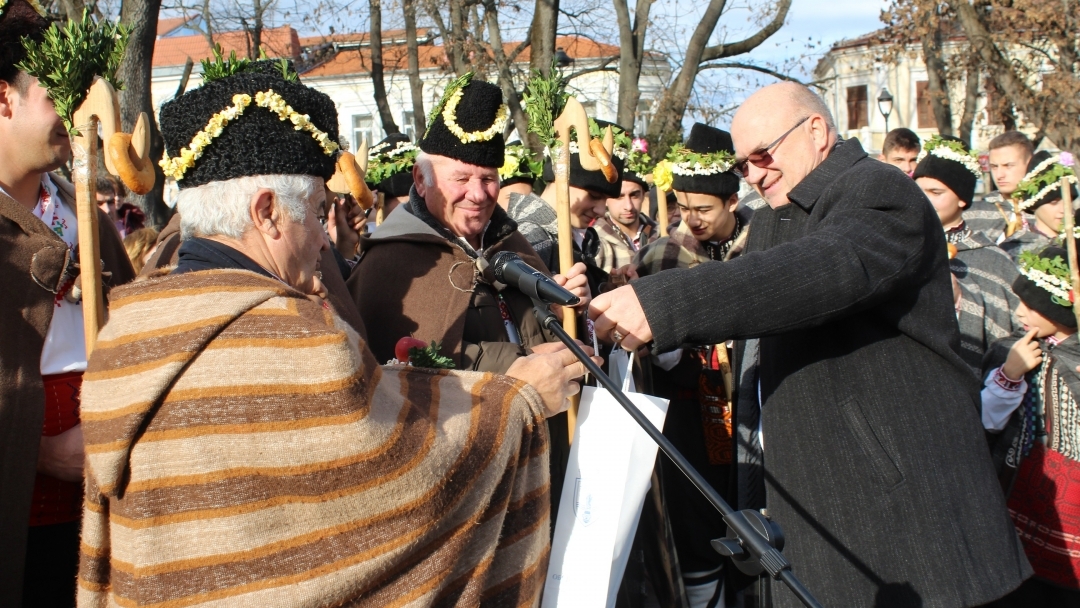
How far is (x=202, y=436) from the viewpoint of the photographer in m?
1.86

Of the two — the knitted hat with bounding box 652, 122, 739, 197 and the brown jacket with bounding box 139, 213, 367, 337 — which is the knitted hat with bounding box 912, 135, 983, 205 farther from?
the brown jacket with bounding box 139, 213, 367, 337

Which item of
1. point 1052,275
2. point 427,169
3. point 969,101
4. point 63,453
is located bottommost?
point 63,453

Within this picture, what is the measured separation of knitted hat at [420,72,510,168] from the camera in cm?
345

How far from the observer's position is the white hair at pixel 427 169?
3.52 metres

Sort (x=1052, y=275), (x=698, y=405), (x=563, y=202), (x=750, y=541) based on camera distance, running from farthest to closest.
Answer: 1. (x=698, y=405)
2. (x=1052, y=275)
3. (x=563, y=202)
4. (x=750, y=541)

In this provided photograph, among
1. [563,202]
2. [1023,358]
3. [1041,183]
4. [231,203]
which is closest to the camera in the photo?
[231,203]

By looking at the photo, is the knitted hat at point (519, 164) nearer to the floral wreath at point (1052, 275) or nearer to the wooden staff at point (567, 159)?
the wooden staff at point (567, 159)

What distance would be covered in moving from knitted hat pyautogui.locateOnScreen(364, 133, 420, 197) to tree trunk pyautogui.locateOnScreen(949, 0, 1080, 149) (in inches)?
346

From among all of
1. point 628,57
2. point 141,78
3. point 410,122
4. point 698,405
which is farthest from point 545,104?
point 410,122

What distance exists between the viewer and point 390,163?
5406mm

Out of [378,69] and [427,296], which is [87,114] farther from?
[378,69]

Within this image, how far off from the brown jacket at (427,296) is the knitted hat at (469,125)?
29 centimetres

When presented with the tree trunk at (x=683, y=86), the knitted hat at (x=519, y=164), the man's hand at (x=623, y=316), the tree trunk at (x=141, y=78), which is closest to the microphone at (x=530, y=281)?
the man's hand at (x=623, y=316)

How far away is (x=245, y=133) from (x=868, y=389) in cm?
176
